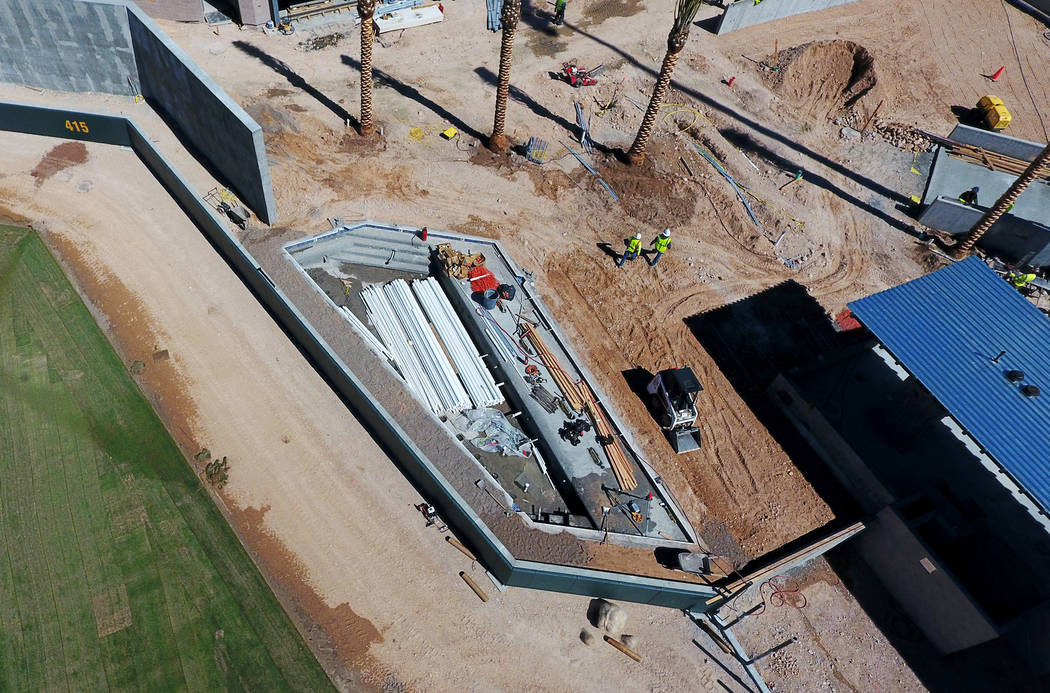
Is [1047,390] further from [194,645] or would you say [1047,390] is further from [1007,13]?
[1007,13]

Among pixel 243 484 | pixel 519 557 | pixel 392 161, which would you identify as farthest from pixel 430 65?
pixel 519 557

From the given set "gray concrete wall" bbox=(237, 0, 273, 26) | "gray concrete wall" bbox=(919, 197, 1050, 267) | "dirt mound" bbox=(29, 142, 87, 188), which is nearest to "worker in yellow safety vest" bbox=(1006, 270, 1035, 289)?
"gray concrete wall" bbox=(919, 197, 1050, 267)

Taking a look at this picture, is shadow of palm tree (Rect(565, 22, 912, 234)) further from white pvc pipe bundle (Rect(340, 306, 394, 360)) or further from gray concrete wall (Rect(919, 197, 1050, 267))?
white pvc pipe bundle (Rect(340, 306, 394, 360))

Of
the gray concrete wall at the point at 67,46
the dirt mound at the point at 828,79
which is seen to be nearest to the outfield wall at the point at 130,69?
the gray concrete wall at the point at 67,46

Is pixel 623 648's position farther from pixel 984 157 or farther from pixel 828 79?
pixel 828 79

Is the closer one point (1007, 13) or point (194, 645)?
point (194, 645)
